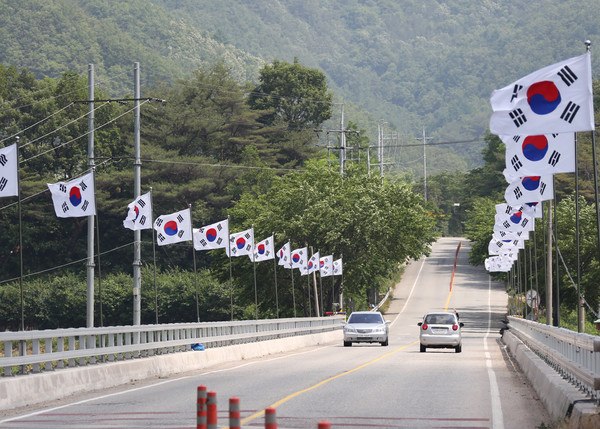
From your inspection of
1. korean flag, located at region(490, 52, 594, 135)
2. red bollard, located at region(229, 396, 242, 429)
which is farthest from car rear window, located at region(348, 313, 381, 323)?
red bollard, located at region(229, 396, 242, 429)

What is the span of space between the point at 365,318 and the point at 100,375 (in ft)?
83.0

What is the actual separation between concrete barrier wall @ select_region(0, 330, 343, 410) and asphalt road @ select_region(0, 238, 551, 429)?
37 cm

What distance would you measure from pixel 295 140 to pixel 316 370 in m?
94.5

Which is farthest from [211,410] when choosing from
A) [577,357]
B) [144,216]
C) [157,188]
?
[157,188]

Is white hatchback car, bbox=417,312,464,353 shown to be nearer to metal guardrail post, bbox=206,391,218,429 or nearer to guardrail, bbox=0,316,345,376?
guardrail, bbox=0,316,345,376

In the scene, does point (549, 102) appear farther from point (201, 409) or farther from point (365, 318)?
point (365, 318)

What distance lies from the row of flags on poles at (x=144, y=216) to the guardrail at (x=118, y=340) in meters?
3.90

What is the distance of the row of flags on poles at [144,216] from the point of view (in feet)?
77.6

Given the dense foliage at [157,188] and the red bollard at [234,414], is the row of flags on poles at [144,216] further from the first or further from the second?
the dense foliage at [157,188]

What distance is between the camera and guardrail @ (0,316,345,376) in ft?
60.6

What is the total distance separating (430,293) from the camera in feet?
353

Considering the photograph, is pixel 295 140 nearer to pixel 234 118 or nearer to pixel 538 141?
pixel 234 118

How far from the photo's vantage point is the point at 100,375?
70.6ft

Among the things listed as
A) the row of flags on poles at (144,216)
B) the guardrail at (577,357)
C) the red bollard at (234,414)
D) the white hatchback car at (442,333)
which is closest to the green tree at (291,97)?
the row of flags on poles at (144,216)
